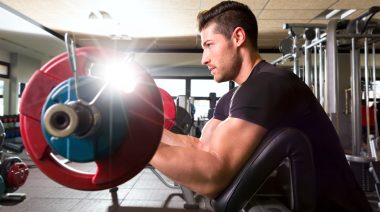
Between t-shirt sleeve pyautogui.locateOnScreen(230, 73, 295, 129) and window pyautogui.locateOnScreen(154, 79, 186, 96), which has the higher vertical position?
window pyautogui.locateOnScreen(154, 79, 186, 96)

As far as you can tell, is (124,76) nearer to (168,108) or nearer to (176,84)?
(168,108)

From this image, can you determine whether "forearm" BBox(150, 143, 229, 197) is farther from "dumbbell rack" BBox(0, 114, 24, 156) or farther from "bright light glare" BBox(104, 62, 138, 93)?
"dumbbell rack" BBox(0, 114, 24, 156)

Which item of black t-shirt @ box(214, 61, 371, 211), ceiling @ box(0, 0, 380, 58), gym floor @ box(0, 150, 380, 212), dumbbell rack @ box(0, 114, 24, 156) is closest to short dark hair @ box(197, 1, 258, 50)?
black t-shirt @ box(214, 61, 371, 211)

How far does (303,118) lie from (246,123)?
147mm

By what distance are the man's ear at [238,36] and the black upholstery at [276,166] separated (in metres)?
0.29

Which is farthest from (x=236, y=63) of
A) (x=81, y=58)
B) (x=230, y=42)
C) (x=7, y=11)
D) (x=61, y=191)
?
(x=7, y=11)

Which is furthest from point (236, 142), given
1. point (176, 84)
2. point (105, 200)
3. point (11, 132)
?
point (176, 84)

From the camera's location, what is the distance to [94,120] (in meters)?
0.35

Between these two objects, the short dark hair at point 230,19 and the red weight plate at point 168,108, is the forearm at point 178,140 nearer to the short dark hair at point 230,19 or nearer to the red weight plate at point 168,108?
the red weight plate at point 168,108

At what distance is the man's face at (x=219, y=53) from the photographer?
2.80ft

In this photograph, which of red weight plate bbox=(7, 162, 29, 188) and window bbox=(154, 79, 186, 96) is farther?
window bbox=(154, 79, 186, 96)

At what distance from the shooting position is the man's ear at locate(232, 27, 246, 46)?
85 centimetres

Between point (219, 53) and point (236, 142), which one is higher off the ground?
point (219, 53)

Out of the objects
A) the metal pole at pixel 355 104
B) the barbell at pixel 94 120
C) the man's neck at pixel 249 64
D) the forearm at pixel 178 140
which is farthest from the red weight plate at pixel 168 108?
the metal pole at pixel 355 104
